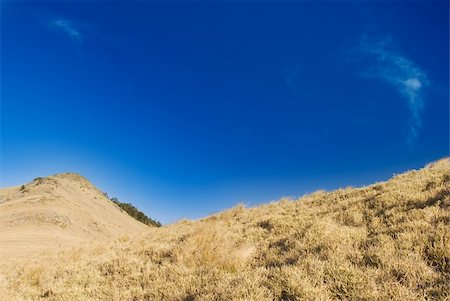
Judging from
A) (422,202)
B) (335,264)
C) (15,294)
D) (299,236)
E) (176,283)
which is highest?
(422,202)

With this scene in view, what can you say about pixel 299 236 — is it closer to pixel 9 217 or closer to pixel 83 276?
pixel 83 276

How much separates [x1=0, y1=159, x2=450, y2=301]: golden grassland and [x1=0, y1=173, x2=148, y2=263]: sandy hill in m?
11.3

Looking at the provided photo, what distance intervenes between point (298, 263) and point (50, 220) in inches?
1118

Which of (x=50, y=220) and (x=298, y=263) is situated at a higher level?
(x=50, y=220)

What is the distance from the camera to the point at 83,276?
934 centimetres

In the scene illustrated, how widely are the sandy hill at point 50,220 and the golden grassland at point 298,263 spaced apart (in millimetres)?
11343

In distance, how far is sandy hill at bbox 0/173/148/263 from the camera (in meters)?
24.3

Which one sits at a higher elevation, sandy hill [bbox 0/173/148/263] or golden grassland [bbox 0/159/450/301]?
sandy hill [bbox 0/173/148/263]

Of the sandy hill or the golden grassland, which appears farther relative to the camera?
the sandy hill

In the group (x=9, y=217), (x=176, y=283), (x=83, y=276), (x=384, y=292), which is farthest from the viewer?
(x=9, y=217)

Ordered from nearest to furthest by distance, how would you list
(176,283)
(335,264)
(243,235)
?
1. (335,264)
2. (176,283)
3. (243,235)

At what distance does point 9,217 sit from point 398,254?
31999 mm

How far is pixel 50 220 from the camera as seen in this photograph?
3078 cm

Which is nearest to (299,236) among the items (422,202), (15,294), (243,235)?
(243,235)
